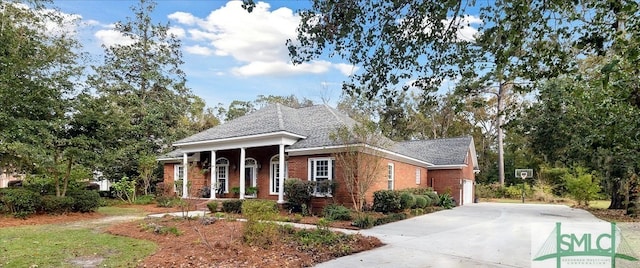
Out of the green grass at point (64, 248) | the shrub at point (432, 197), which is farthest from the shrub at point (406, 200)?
the green grass at point (64, 248)

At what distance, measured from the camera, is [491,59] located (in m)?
5.57

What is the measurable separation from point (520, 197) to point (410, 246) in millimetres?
29933

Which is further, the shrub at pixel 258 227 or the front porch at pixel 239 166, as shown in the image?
the front porch at pixel 239 166

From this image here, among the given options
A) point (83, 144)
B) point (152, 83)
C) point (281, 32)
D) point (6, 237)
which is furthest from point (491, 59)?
point (152, 83)

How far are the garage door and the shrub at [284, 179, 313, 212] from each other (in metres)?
14.1

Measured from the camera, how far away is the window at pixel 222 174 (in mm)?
21125

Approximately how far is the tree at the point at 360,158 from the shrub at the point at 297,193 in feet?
5.86

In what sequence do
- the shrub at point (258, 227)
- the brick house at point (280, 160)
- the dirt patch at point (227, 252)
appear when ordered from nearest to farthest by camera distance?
the dirt patch at point (227, 252), the shrub at point (258, 227), the brick house at point (280, 160)

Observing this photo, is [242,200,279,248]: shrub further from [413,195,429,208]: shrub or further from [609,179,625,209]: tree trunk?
[609,179,625,209]: tree trunk

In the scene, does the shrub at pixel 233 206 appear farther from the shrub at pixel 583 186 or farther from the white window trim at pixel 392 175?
the shrub at pixel 583 186

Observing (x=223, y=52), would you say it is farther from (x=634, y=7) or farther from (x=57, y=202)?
(x=634, y=7)

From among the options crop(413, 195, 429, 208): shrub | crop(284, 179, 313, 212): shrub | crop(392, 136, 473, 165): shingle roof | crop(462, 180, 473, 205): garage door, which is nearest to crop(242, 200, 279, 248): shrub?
crop(284, 179, 313, 212): shrub

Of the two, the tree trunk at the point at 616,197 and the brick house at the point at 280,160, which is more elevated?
the brick house at the point at 280,160

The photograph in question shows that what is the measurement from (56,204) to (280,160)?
8549 millimetres
